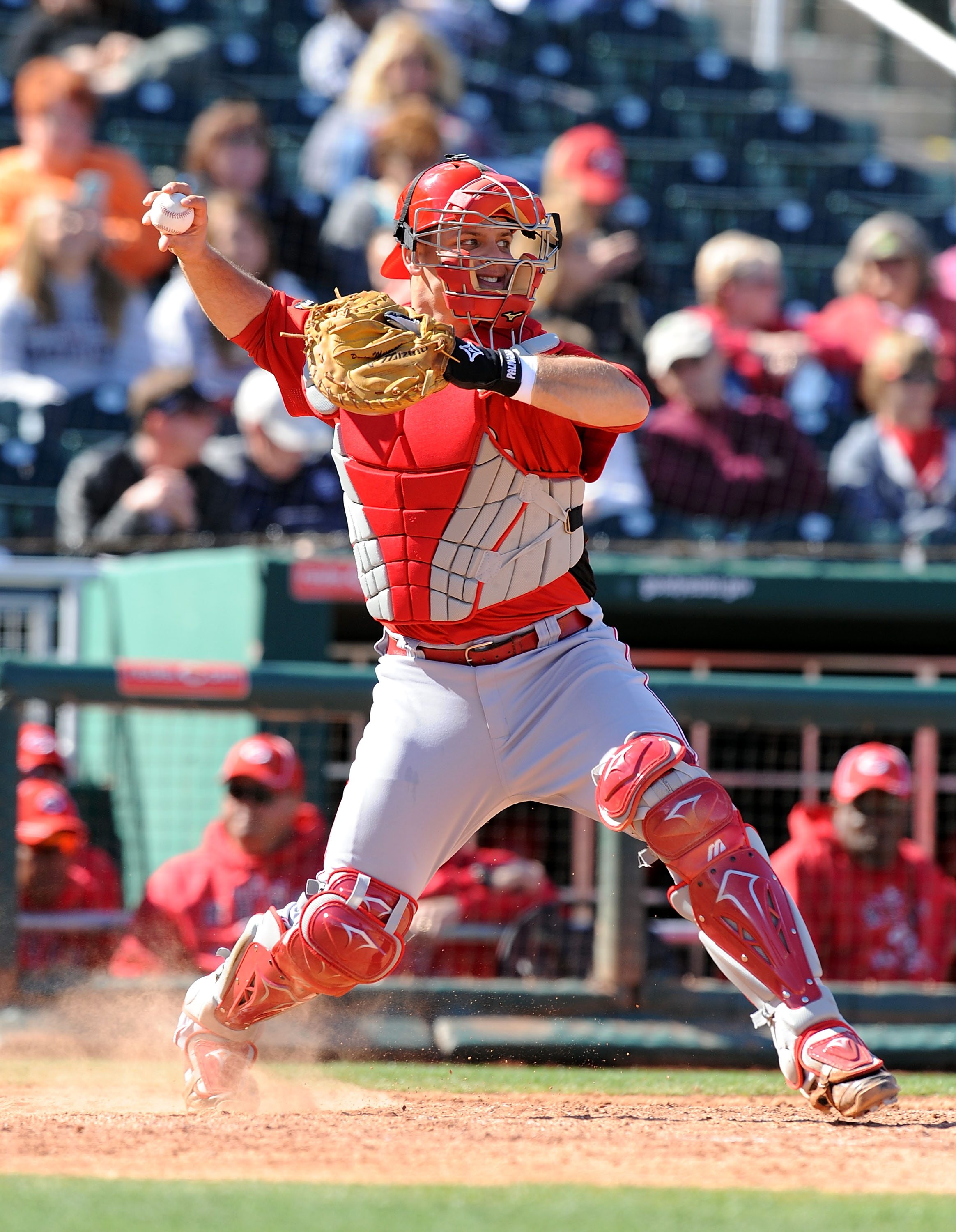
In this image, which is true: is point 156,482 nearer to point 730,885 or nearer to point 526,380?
point 526,380

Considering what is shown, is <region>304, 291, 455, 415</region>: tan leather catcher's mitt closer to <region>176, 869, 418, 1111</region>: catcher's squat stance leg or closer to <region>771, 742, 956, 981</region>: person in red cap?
<region>176, 869, 418, 1111</region>: catcher's squat stance leg

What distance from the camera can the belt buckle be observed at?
3.41 meters

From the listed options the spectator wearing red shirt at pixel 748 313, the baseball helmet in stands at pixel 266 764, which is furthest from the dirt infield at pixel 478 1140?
the spectator wearing red shirt at pixel 748 313

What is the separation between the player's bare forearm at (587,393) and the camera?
3.12 m

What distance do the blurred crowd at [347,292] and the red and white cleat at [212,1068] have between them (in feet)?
10.0

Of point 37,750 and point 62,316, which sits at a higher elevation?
point 62,316

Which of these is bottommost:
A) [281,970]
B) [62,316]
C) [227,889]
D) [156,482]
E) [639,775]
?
[227,889]

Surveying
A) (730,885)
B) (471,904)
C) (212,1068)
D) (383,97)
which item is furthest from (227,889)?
(383,97)

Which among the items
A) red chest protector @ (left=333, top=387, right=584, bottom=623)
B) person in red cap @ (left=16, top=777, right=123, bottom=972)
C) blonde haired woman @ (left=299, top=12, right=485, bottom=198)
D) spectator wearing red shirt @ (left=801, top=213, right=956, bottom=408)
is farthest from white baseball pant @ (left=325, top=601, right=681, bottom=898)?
blonde haired woman @ (left=299, top=12, right=485, bottom=198)

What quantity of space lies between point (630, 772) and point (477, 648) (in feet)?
1.37

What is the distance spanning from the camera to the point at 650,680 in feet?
16.1

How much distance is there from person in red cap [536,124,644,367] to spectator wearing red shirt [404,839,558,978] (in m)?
2.81

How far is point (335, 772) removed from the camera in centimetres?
575

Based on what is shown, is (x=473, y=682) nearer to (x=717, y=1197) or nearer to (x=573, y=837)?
(x=717, y=1197)
